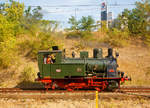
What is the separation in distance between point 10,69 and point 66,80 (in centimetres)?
888

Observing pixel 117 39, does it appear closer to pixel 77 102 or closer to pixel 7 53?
pixel 7 53

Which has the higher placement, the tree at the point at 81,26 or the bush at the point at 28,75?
the tree at the point at 81,26

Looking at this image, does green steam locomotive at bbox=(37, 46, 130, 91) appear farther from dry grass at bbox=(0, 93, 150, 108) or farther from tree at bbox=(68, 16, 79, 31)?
tree at bbox=(68, 16, 79, 31)

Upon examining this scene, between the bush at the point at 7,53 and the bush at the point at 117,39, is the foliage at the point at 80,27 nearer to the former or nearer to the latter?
the bush at the point at 117,39

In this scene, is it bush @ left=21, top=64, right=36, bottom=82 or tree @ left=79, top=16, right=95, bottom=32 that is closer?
bush @ left=21, top=64, right=36, bottom=82

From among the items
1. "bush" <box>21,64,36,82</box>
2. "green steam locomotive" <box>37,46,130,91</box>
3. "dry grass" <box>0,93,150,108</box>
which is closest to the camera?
"dry grass" <box>0,93,150,108</box>

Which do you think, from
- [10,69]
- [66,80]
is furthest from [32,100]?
[10,69]

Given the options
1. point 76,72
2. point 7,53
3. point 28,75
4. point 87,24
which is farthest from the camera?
point 87,24

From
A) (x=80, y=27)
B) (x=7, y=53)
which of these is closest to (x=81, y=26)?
(x=80, y=27)

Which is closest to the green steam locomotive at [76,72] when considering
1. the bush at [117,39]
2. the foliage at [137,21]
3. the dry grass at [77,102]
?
the dry grass at [77,102]

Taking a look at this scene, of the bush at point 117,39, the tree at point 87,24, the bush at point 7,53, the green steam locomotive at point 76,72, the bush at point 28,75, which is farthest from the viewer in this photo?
the tree at point 87,24

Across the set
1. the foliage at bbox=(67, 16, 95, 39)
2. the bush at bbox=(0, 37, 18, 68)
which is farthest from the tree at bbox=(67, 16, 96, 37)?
the bush at bbox=(0, 37, 18, 68)

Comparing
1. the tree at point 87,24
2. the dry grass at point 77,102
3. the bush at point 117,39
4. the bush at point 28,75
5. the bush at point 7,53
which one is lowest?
A: the dry grass at point 77,102

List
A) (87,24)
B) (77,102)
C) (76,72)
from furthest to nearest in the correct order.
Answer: (87,24) < (76,72) < (77,102)
